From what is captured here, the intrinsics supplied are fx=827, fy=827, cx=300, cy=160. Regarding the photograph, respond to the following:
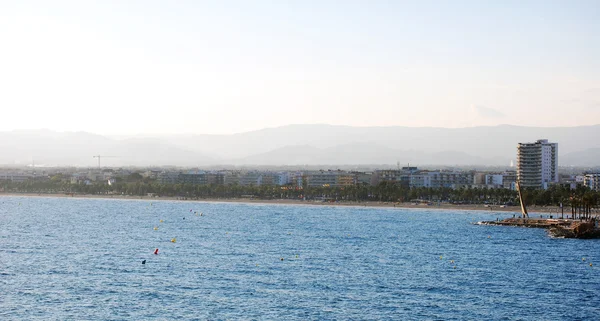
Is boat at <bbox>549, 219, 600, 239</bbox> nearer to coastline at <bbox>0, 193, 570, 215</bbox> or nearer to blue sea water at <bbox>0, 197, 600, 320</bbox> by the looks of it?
blue sea water at <bbox>0, 197, 600, 320</bbox>

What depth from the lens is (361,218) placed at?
118 meters

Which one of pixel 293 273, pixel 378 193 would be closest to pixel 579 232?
pixel 293 273

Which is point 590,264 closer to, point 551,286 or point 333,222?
point 551,286

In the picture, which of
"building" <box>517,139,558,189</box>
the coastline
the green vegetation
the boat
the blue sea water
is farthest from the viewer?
"building" <box>517,139,558,189</box>

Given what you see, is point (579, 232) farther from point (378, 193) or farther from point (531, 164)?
point (531, 164)

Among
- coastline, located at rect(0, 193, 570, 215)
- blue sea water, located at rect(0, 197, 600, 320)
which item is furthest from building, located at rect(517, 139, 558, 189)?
blue sea water, located at rect(0, 197, 600, 320)

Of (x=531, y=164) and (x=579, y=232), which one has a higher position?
(x=531, y=164)

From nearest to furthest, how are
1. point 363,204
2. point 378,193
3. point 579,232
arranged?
point 579,232 → point 363,204 → point 378,193

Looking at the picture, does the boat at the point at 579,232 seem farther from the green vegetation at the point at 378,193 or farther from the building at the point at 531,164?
the building at the point at 531,164

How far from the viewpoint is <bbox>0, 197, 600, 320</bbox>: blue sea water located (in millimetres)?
43500

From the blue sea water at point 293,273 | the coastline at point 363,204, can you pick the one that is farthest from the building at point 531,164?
the blue sea water at point 293,273

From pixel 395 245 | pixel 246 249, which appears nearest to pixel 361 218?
pixel 395 245

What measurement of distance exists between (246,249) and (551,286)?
2768 centimetres

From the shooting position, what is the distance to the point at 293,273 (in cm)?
5600
